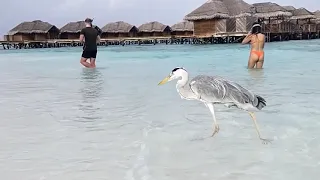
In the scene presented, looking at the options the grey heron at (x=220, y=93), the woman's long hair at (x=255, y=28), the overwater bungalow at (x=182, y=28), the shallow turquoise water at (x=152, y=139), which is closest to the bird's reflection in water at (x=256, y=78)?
the woman's long hair at (x=255, y=28)

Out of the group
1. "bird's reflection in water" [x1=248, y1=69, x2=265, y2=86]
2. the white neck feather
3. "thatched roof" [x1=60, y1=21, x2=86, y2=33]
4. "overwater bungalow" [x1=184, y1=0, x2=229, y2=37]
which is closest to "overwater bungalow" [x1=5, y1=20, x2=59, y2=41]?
"thatched roof" [x1=60, y1=21, x2=86, y2=33]

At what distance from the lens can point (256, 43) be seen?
33.0ft

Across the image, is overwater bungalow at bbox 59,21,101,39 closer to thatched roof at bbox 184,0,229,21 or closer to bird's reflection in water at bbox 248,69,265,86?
thatched roof at bbox 184,0,229,21

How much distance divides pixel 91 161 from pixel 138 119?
1.56 m

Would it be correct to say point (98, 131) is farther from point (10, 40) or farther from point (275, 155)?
point (10, 40)

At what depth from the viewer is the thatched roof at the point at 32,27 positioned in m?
42.0

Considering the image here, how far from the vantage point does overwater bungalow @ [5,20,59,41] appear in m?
42.1

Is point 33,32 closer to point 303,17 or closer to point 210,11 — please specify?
point 210,11

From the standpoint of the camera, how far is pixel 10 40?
4438cm

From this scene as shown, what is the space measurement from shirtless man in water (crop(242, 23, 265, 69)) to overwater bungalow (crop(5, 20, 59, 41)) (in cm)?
3438

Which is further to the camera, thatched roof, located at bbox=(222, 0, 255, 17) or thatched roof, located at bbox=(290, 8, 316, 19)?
thatched roof, located at bbox=(290, 8, 316, 19)

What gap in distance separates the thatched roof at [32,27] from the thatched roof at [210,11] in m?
15.8

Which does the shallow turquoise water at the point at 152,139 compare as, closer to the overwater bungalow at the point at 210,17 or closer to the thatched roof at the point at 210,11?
the thatched roof at the point at 210,11

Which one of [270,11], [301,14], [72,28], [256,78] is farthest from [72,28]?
[256,78]
